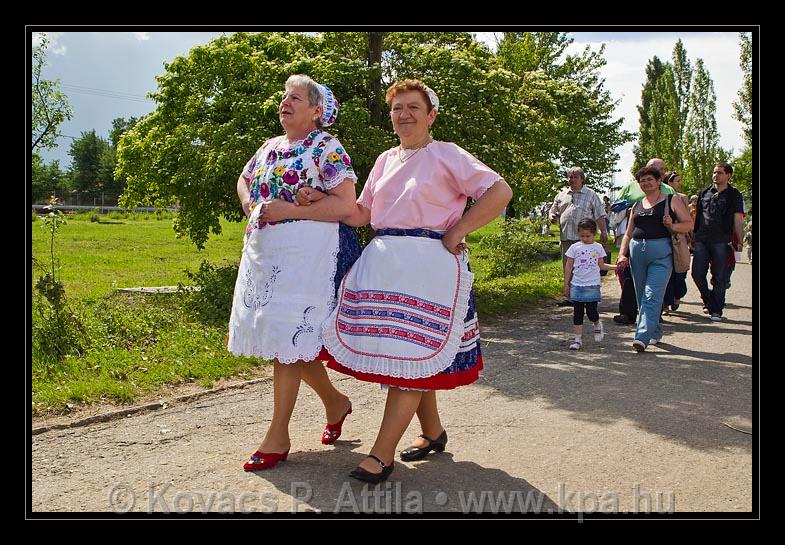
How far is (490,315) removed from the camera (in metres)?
10.2

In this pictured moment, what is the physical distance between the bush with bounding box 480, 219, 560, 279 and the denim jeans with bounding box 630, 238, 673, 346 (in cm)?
822

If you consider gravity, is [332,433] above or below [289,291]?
below

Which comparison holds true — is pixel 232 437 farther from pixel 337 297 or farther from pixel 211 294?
pixel 211 294

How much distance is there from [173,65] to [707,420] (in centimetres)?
818

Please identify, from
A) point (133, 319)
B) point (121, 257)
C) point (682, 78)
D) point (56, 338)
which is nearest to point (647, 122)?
point (682, 78)

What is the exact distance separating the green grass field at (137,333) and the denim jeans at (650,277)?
255 cm

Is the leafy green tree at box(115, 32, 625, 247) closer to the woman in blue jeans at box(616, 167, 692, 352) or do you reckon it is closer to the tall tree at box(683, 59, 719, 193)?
the woman in blue jeans at box(616, 167, 692, 352)

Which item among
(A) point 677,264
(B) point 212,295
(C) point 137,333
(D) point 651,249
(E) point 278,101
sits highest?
(E) point 278,101

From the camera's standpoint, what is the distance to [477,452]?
15.0ft

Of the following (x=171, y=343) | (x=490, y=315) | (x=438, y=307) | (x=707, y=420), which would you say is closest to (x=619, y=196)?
(x=490, y=315)

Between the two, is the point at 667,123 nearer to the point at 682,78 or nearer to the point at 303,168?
the point at 682,78

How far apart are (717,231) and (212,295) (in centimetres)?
649

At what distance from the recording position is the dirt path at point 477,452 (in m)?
3.81

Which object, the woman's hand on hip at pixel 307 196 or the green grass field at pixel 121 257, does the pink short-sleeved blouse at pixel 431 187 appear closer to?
→ the woman's hand on hip at pixel 307 196
